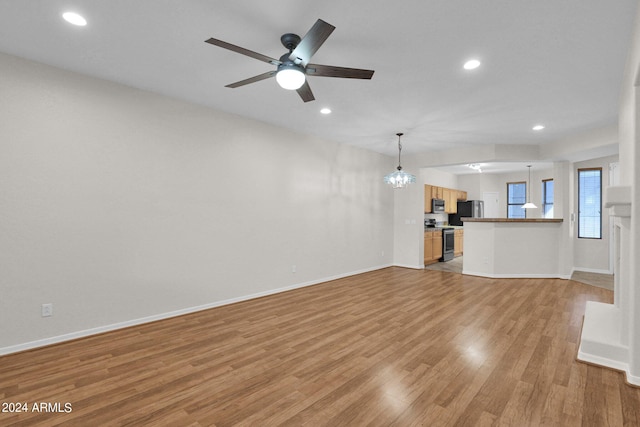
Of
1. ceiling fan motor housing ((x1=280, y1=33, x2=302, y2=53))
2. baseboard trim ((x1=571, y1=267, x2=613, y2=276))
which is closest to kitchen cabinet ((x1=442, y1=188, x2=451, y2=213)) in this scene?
baseboard trim ((x1=571, y1=267, x2=613, y2=276))

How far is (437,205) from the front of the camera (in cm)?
862

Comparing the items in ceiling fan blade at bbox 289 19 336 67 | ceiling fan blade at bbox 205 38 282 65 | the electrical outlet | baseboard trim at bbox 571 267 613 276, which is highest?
ceiling fan blade at bbox 289 19 336 67

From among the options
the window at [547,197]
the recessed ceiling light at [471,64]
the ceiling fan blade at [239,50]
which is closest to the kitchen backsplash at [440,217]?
the window at [547,197]

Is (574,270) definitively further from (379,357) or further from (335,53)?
(335,53)

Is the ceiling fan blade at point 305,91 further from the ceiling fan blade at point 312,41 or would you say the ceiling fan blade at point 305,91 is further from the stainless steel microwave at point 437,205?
the stainless steel microwave at point 437,205

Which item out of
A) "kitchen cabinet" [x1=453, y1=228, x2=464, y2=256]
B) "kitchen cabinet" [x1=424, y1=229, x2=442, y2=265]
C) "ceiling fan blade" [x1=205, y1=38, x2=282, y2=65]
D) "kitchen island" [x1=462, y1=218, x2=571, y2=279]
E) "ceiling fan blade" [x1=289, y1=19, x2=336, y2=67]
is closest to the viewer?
"ceiling fan blade" [x1=289, y1=19, x2=336, y2=67]

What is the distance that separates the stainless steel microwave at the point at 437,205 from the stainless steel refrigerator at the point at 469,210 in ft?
3.60

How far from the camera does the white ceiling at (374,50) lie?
7.07 feet

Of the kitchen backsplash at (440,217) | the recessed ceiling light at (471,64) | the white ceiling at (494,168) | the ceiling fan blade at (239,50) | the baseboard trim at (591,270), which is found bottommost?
the baseboard trim at (591,270)

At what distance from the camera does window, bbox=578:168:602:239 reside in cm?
670

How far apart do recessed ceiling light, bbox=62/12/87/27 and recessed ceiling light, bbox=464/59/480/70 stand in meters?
3.31

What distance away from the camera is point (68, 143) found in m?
3.09

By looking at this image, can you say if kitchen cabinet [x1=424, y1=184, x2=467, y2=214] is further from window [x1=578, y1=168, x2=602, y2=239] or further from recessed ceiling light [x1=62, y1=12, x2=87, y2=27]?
recessed ceiling light [x1=62, y1=12, x2=87, y2=27]

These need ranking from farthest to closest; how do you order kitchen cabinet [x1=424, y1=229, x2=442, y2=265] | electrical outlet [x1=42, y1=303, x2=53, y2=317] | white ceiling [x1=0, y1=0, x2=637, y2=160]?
kitchen cabinet [x1=424, y1=229, x2=442, y2=265], electrical outlet [x1=42, y1=303, x2=53, y2=317], white ceiling [x1=0, y1=0, x2=637, y2=160]
